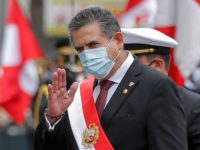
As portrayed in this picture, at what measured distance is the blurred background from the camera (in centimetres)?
798

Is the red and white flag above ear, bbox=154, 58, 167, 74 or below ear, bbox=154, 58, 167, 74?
below

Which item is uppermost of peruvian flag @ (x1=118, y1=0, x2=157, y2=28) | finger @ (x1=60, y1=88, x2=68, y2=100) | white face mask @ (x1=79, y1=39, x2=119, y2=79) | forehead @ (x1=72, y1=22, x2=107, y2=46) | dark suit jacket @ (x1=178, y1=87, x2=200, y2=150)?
forehead @ (x1=72, y1=22, x2=107, y2=46)

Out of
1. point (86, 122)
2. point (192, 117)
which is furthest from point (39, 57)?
point (86, 122)

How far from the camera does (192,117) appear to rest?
18.7 feet

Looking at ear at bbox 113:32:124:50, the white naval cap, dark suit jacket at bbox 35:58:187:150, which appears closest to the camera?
dark suit jacket at bbox 35:58:187:150

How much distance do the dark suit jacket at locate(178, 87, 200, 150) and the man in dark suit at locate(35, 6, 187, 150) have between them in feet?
1.86

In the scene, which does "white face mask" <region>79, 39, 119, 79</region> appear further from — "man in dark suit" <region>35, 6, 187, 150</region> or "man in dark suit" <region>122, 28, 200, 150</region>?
"man in dark suit" <region>122, 28, 200, 150</region>

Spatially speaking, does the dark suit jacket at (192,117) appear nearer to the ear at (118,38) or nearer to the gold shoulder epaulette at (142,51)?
the gold shoulder epaulette at (142,51)

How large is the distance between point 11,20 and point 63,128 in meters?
6.25

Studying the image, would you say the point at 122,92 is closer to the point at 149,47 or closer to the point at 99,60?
the point at 99,60

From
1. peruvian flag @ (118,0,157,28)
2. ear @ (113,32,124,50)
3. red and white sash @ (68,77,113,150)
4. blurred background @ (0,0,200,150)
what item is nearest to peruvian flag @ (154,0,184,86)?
blurred background @ (0,0,200,150)

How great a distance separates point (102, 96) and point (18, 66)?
6.14 metres

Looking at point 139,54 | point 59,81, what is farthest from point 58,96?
point 139,54

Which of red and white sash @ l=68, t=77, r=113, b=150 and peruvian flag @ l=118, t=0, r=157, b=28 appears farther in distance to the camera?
peruvian flag @ l=118, t=0, r=157, b=28
